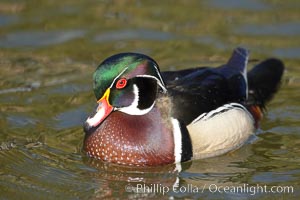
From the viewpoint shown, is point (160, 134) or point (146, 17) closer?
point (160, 134)

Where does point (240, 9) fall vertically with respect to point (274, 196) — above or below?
above

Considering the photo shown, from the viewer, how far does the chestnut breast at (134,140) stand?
7.46 metres

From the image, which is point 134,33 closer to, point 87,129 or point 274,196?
point 87,129

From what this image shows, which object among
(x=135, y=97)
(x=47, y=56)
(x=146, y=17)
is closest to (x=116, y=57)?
(x=135, y=97)

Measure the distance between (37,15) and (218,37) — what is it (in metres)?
2.48

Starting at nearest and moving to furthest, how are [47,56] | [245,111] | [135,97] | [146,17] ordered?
[135,97], [245,111], [47,56], [146,17]

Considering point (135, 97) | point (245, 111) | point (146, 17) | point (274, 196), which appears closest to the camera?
point (274, 196)

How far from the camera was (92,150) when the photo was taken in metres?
7.64

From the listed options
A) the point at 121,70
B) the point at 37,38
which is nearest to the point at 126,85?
the point at 121,70

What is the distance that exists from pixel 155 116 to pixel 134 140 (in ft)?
0.94

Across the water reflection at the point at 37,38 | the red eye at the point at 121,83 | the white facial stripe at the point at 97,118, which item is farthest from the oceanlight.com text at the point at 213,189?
the water reflection at the point at 37,38

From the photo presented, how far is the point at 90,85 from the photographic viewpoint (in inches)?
368

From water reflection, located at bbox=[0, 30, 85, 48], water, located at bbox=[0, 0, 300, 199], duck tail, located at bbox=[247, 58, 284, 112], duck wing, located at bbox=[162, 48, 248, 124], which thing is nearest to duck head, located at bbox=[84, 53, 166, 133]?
duck wing, located at bbox=[162, 48, 248, 124]

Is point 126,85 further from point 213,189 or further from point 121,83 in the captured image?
point 213,189
